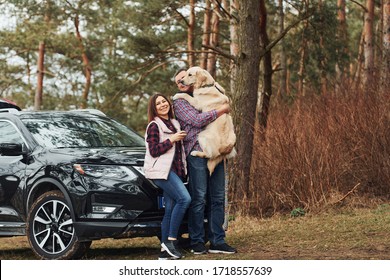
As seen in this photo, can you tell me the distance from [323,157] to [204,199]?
3969 millimetres

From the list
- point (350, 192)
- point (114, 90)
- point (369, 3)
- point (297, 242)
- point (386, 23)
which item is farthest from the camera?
point (114, 90)

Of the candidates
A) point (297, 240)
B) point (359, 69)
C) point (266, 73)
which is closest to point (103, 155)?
point (297, 240)

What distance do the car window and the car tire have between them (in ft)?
3.43

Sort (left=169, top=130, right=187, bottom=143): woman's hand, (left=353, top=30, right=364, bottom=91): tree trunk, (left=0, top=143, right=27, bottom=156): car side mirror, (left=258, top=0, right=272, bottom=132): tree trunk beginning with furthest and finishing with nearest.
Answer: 1. (left=258, top=0, right=272, bottom=132): tree trunk
2. (left=353, top=30, right=364, bottom=91): tree trunk
3. (left=0, top=143, right=27, bottom=156): car side mirror
4. (left=169, top=130, right=187, bottom=143): woman's hand

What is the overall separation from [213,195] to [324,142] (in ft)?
13.9

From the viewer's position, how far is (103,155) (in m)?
8.66

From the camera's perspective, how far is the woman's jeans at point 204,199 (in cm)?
838

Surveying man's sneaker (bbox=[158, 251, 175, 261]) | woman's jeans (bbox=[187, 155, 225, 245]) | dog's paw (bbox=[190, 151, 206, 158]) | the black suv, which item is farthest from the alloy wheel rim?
dog's paw (bbox=[190, 151, 206, 158])

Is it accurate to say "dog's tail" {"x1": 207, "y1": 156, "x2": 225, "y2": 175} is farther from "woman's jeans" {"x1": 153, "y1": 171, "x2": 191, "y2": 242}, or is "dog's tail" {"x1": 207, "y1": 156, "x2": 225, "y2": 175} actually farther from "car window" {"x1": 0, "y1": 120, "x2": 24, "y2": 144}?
"car window" {"x1": 0, "y1": 120, "x2": 24, "y2": 144}

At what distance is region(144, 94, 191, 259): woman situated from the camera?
8.18 meters

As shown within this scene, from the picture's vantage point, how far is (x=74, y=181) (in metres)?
8.45

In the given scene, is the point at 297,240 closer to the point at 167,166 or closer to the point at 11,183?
the point at 167,166

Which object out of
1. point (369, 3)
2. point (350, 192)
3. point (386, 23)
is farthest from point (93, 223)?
point (369, 3)

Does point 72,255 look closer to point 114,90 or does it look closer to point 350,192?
point 350,192
